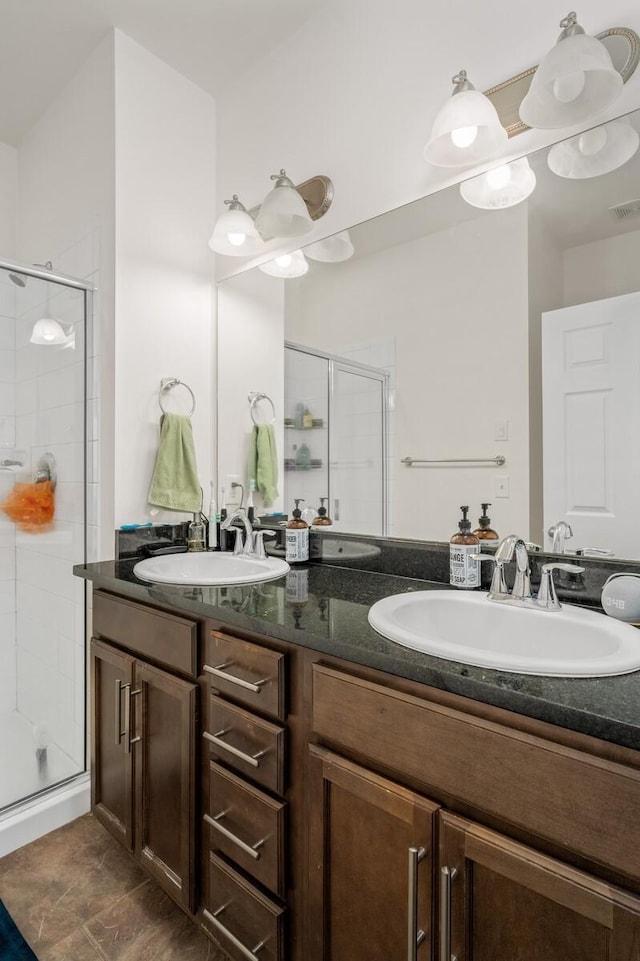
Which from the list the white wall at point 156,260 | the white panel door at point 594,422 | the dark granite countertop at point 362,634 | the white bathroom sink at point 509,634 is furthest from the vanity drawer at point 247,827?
the white wall at point 156,260

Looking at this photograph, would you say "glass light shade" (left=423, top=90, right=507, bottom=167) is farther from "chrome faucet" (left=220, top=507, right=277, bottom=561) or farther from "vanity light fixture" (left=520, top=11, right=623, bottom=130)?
"chrome faucet" (left=220, top=507, right=277, bottom=561)

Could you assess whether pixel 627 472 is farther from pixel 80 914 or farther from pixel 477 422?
pixel 80 914

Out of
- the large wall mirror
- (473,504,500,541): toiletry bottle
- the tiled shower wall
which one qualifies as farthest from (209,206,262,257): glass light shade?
(473,504,500,541): toiletry bottle

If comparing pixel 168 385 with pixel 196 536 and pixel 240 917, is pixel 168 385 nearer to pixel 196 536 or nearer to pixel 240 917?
pixel 196 536

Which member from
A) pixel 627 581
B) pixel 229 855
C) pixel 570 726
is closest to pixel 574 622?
pixel 627 581

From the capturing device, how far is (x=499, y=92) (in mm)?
1303

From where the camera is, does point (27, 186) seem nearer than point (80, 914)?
No

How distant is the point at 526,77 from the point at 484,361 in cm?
69

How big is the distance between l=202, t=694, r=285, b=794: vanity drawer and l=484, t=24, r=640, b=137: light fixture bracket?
1.53 meters

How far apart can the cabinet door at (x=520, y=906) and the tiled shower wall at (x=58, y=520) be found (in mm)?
1600

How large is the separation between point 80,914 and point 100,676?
2.03 feet

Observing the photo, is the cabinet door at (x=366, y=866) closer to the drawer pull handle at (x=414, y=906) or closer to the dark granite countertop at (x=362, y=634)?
the drawer pull handle at (x=414, y=906)

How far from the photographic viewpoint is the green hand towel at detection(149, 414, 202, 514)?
1.89 meters

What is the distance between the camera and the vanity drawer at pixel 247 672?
105 centimetres
